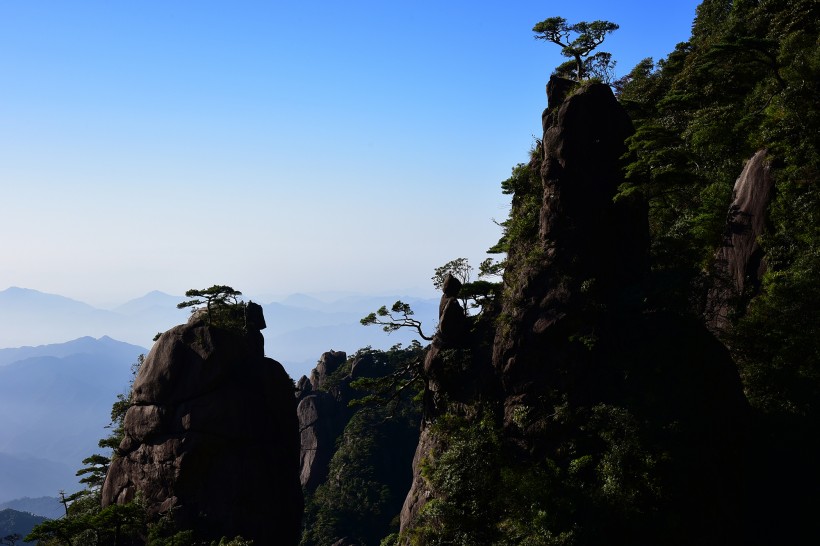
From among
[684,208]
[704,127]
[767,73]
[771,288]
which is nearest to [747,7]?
[767,73]

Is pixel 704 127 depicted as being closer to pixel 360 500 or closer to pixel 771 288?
pixel 771 288

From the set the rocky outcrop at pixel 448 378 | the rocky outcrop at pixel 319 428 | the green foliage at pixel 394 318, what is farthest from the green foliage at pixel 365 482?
the rocky outcrop at pixel 448 378

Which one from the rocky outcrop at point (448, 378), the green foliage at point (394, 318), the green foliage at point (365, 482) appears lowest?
the green foliage at point (365, 482)

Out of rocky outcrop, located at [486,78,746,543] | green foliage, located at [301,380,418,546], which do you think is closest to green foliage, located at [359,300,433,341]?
rocky outcrop, located at [486,78,746,543]

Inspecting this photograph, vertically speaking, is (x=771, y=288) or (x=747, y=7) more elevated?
(x=747, y=7)

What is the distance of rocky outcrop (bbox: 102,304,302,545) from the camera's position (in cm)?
2998

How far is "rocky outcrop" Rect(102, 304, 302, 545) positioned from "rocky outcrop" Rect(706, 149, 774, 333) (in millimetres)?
23322

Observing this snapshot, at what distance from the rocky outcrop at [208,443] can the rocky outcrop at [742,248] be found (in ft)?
76.5

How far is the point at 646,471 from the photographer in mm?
18516

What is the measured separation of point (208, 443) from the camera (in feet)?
101

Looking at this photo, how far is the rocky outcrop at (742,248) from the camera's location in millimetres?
24156

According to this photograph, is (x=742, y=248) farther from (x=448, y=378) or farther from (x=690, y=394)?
(x=448, y=378)

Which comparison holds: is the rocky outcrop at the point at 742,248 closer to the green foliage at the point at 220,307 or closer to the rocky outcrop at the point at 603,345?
the rocky outcrop at the point at 603,345

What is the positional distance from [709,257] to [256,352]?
80.4 ft
